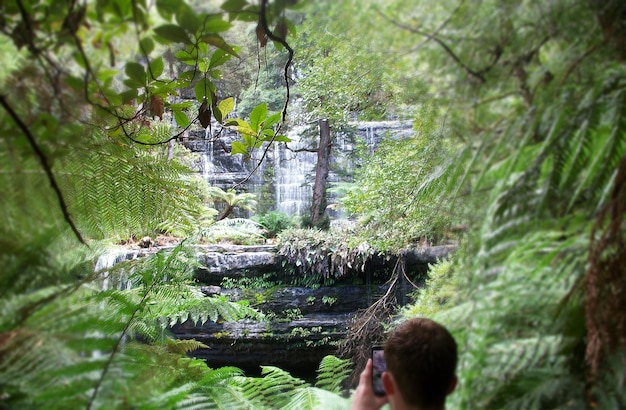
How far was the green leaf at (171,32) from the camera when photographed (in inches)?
25.1

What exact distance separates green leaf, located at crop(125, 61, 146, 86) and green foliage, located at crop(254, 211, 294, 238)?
22.6 ft

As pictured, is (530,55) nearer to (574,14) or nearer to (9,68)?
(574,14)

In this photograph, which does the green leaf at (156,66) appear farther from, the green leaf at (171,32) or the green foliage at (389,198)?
the green foliage at (389,198)

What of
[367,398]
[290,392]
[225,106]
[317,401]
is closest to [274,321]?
[290,392]

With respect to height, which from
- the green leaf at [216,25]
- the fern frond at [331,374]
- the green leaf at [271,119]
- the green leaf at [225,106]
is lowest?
the fern frond at [331,374]

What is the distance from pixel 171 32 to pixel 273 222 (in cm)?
710

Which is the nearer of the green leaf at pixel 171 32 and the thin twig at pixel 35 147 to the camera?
the thin twig at pixel 35 147

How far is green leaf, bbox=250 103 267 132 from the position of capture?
1350 mm

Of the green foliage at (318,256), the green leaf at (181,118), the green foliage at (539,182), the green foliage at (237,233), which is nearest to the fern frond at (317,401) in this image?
the green foliage at (539,182)

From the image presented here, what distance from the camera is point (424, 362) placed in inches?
24.7

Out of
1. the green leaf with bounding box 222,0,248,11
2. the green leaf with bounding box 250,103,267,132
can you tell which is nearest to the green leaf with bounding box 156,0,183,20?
the green leaf with bounding box 222,0,248,11

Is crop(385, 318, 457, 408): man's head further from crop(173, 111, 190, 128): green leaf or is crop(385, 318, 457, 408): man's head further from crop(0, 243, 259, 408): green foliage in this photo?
crop(173, 111, 190, 128): green leaf

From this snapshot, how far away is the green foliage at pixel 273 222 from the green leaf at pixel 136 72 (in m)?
6.89

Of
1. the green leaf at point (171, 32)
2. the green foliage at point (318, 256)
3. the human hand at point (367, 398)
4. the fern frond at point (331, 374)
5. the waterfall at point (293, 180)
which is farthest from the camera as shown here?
the waterfall at point (293, 180)
